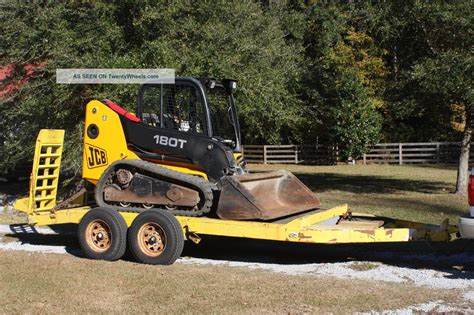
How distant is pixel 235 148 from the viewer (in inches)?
380

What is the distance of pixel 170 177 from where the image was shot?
8.98m

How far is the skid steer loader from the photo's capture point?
874 centimetres

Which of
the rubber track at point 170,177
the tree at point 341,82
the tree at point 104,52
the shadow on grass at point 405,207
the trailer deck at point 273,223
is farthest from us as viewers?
the tree at point 341,82

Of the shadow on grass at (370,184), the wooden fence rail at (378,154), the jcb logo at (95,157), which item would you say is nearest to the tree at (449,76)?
the shadow on grass at (370,184)

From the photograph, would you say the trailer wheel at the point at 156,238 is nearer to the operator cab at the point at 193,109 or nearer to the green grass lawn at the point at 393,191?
the operator cab at the point at 193,109

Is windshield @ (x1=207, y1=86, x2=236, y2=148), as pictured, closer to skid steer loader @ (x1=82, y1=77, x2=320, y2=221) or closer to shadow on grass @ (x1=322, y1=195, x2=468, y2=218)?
skid steer loader @ (x1=82, y1=77, x2=320, y2=221)

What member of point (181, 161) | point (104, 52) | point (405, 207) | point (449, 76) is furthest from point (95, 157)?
point (449, 76)

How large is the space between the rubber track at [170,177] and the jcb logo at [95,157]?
27 centimetres

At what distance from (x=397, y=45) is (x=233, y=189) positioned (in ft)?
32.1

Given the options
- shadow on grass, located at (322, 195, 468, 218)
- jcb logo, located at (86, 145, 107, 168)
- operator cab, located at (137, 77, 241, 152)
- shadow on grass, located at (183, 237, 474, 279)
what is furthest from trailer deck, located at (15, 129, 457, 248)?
shadow on grass, located at (322, 195, 468, 218)

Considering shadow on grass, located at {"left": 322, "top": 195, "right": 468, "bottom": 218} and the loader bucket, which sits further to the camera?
shadow on grass, located at {"left": 322, "top": 195, "right": 468, "bottom": 218}

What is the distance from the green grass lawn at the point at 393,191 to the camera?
1390cm

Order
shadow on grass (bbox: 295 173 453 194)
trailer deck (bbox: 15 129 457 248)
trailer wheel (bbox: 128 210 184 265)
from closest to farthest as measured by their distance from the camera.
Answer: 1. trailer deck (bbox: 15 129 457 248)
2. trailer wheel (bbox: 128 210 184 265)
3. shadow on grass (bbox: 295 173 453 194)

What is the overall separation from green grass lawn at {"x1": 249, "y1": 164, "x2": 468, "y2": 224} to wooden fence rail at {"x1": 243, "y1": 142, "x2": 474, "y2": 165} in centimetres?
271
